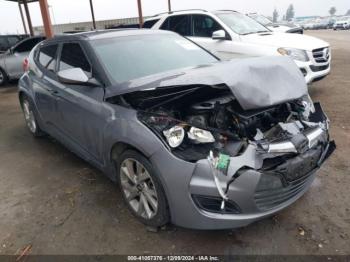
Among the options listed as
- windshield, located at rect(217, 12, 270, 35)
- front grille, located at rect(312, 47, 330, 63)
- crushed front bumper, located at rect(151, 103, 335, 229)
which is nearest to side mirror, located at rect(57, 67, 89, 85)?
crushed front bumper, located at rect(151, 103, 335, 229)

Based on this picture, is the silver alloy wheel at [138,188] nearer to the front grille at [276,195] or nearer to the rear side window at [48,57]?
the front grille at [276,195]

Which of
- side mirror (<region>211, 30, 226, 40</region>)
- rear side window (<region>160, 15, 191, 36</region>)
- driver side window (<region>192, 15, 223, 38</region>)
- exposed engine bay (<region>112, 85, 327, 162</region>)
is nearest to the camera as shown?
exposed engine bay (<region>112, 85, 327, 162</region>)

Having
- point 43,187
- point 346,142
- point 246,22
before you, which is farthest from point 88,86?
point 246,22

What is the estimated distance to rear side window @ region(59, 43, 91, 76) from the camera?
322cm

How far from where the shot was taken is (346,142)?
411 centimetres

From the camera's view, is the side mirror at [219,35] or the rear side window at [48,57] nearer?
the rear side window at [48,57]

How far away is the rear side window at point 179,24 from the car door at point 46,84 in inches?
157

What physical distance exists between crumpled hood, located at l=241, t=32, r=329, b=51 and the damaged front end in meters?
3.68

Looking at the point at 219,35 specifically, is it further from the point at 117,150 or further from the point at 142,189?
the point at 142,189

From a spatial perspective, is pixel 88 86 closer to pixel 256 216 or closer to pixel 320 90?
pixel 256 216

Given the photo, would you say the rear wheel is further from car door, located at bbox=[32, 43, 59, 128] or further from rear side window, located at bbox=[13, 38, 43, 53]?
rear side window, located at bbox=[13, 38, 43, 53]

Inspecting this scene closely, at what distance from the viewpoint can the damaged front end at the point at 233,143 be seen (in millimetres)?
2125

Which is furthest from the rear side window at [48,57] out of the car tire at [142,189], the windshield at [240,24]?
the windshield at [240,24]

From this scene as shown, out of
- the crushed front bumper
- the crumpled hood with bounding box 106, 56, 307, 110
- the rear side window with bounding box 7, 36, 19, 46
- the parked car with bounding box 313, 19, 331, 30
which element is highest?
the crumpled hood with bounding box 106, 56, 307, 110
